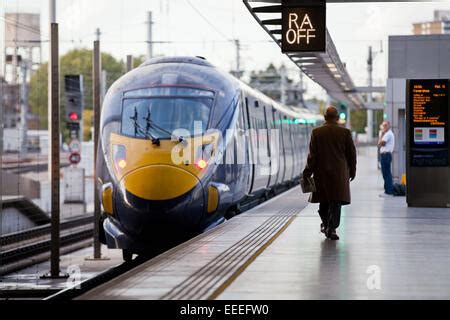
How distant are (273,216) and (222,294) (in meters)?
9.38

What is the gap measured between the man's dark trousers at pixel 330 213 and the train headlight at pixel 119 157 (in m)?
3.68

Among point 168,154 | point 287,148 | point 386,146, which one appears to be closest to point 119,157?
point 168,154

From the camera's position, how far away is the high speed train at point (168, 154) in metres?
15.9

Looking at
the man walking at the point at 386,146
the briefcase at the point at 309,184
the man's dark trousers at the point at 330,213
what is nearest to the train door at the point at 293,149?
the man walking at the point at 386,146

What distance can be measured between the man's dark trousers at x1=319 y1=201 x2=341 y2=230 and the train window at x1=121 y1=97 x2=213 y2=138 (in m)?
3.39

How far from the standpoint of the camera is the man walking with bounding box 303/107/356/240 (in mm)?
13445

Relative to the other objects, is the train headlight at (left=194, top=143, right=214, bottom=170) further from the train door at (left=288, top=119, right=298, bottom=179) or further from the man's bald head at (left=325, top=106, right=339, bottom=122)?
the train door at (left=288, top=119, right=298, bottom=179)

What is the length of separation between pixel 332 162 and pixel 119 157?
4241 millimetres

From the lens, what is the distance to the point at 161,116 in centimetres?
1666

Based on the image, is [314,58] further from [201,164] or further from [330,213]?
[330,213]

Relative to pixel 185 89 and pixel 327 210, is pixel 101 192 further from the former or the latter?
pixel 327 210

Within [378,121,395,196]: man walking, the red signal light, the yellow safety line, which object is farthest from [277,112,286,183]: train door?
the red signal light
